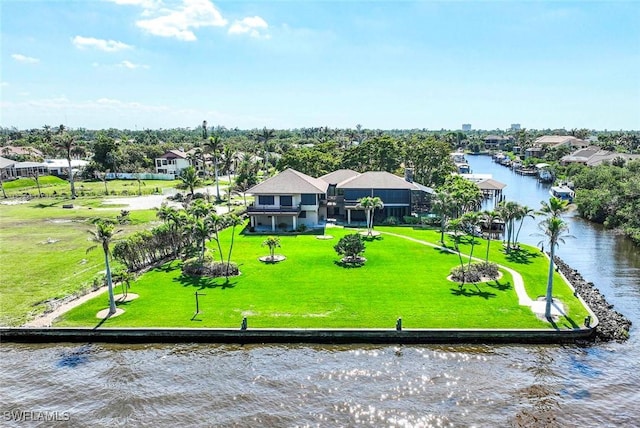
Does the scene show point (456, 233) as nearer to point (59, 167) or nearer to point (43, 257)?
point (43, 257)

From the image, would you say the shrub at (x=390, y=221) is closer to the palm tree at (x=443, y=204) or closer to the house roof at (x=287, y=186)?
the house roof at (x=287, y=186)

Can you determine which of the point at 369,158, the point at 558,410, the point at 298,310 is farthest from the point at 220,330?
the point at 369,158

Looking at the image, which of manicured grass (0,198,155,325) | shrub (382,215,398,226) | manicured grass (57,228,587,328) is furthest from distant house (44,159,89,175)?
manicured grass (57,228,587,328)

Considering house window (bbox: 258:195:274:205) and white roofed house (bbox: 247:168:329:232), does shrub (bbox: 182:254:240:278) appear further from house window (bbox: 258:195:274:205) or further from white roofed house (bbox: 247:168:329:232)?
house window (bbox: 258:195:274:205)

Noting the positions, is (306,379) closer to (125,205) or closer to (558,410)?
(558,410)

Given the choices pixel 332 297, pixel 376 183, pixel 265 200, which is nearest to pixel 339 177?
pixel 376 183
